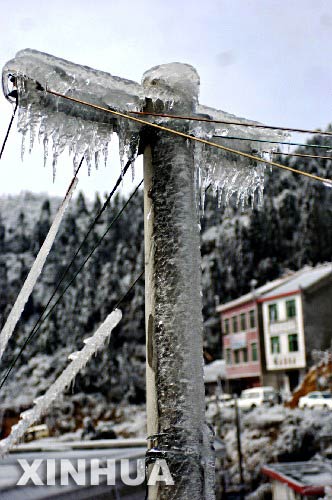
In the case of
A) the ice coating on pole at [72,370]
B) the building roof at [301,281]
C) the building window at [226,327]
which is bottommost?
the ice coating on pole at [72,370]

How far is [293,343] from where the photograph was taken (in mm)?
46219

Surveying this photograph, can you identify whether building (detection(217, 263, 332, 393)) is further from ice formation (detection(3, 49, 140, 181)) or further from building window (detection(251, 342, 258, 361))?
ice formation (detection(3, 49, 140, 181))

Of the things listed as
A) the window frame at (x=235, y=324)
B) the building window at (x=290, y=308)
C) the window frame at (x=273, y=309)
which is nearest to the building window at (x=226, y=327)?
the window frame at (x=235, y=324)

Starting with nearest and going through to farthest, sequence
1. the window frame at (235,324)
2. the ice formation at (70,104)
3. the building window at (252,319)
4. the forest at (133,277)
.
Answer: the ice formation at (70,104) < the building window at (252,319) < the window frame at (235,324) < the forest at (133,277)

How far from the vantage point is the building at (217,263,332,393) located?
149 ft

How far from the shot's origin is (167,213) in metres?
3.58

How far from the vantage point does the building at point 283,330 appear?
1791 inches

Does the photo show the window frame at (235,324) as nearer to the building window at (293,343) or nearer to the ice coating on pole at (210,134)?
the building window at (293,343)

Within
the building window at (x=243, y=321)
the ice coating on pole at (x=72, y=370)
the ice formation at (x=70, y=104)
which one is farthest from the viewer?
the building window at (x=243, y=321)

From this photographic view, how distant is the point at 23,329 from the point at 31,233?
19.6 metres

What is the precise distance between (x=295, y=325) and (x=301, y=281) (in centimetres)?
395

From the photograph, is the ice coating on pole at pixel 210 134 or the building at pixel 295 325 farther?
the building at pixel 295 325

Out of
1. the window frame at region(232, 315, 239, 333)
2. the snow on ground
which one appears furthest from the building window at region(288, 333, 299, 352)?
the window frame at region(232, 315, 239, 333)

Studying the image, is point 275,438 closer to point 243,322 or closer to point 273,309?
point 273,309
